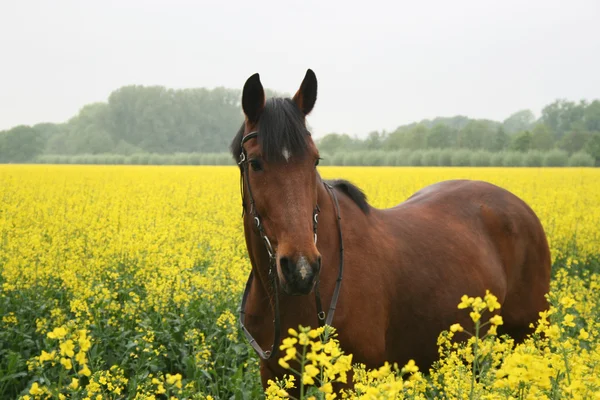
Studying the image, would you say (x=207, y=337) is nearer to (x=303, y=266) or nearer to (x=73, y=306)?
(x=73, y=306)

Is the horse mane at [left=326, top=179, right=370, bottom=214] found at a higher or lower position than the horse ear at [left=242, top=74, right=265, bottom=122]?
lower

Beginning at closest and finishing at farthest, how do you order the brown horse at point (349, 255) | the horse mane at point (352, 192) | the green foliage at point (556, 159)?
1. the brown horse at point (349, 255)
2. the horse mane at point (352, 192)
3. the green foliage at point (556, 159)

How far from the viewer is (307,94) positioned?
292 cm

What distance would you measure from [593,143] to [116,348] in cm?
4193

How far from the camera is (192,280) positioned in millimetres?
5613

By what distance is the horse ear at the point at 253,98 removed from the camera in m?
2.72

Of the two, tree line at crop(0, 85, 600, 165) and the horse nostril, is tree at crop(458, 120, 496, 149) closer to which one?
tree line at crop(0, 85, 600, 165)

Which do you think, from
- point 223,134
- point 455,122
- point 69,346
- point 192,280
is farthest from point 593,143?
point 455,122

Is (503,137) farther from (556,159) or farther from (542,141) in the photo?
(556,159)

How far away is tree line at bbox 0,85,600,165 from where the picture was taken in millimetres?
52031

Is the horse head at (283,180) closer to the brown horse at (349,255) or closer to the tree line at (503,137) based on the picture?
the brown horse at (349,255)

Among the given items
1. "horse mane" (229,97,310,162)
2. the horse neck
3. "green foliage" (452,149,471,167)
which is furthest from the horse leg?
"green foliage" (452,149,471,167)

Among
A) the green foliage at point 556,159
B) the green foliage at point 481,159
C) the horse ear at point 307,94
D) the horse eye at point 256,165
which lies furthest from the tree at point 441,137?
the horse eye at point 256,165

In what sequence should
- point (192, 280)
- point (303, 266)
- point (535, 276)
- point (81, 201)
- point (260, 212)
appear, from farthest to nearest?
point (81, 201), point (192, 280), point (535, 276), point (260, 212), point (303, 266)
